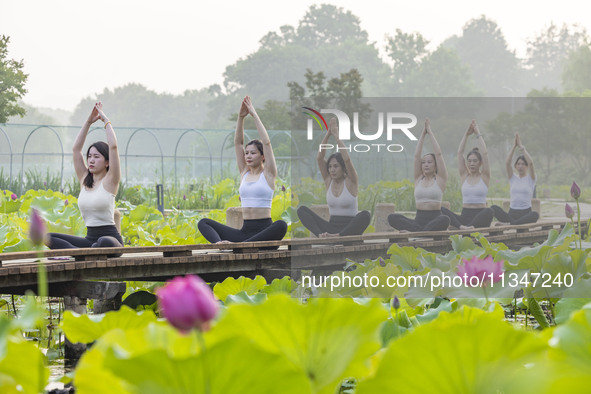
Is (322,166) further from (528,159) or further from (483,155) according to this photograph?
(528,159)

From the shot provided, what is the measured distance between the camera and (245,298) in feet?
5.46

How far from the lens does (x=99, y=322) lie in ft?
3.10

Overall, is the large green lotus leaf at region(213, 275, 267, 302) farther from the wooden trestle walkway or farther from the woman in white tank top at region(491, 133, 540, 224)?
the woman in white tank top at region(491, 133, 540, 224)

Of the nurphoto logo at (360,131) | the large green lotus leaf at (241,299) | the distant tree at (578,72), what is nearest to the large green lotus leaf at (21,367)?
the large green lotus leaf at (241,299)

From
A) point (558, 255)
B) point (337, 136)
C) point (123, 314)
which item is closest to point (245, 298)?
point (123, 314)

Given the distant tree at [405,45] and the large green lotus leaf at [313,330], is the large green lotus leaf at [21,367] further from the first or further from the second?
the distant tree at [405,45]

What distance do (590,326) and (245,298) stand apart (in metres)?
1.01

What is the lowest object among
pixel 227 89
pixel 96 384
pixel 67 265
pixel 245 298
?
pixel 67 265

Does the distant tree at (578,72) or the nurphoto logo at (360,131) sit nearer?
the nurphoto logo at (360,131)

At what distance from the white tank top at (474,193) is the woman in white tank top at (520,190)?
0.32 feet

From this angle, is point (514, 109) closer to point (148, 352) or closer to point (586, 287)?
point (586, 287)

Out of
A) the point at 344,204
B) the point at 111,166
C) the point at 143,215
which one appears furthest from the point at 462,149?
the point at 143,215

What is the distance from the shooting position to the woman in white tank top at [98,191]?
4.47 m

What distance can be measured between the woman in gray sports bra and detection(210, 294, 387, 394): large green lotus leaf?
11.1ft
